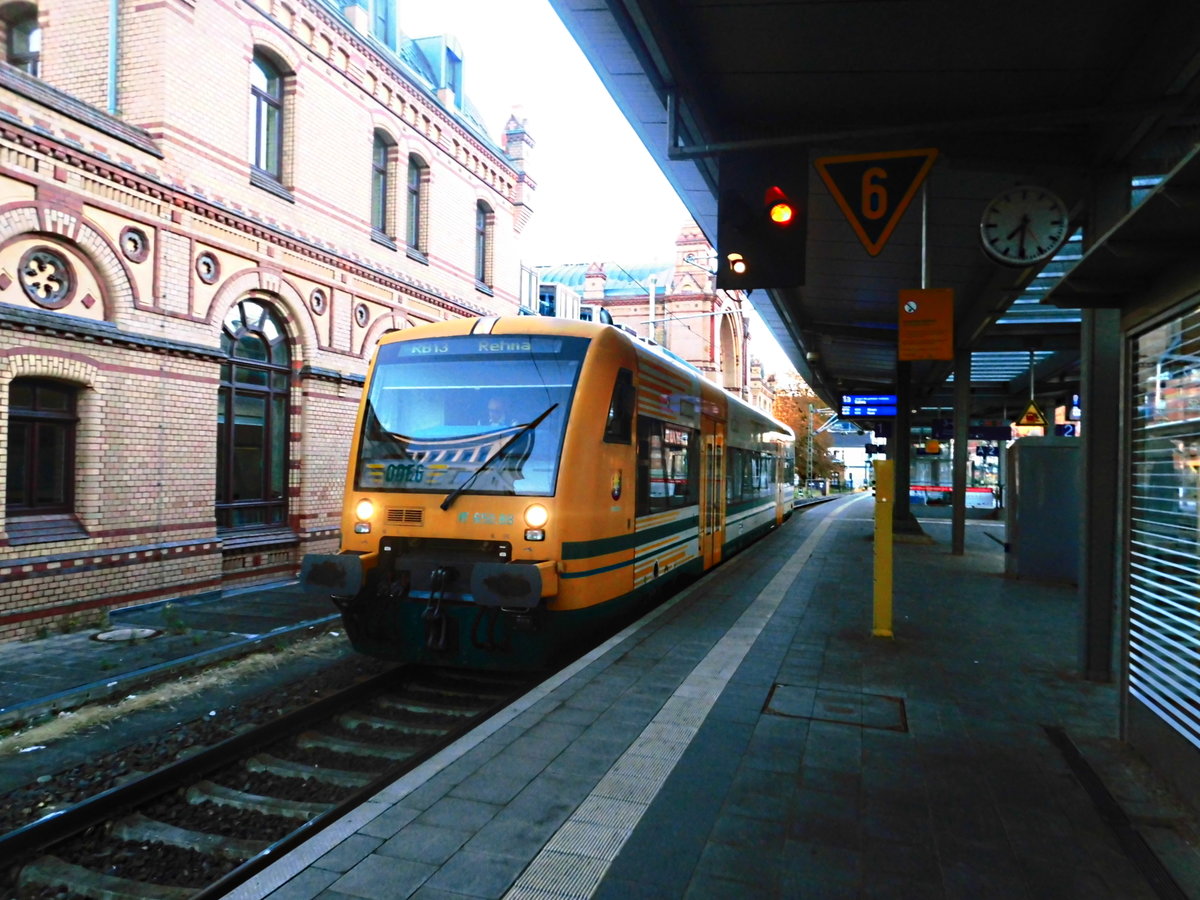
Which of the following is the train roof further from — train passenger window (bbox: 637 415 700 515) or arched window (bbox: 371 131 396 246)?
arched window (bbox: 371 131 396 246)

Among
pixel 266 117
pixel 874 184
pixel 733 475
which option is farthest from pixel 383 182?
pixel 874 184

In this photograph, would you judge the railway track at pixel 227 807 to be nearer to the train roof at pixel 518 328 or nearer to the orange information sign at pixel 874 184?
the train roof at pixel 518 328

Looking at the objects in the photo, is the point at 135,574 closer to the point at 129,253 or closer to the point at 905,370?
the point at 129,253

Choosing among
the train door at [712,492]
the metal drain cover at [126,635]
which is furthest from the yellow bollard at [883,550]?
the metal drain cover at [126,635]

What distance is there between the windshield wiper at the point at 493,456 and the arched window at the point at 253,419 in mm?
6405

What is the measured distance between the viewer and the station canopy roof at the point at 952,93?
5.51 meters

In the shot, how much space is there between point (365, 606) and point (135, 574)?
4.76 metres

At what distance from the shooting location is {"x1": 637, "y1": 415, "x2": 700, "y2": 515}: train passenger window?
821cm

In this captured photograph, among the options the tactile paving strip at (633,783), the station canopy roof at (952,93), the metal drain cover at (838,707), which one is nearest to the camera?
the tactile paving strip at (633,783)

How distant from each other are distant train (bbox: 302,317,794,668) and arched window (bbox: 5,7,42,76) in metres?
7.11

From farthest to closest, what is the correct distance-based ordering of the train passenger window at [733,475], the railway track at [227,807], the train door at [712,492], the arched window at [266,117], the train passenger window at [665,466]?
the train passenger window at [733,475] → the arched window at [266,117] → the train door at [712,492] → the train passenger window at [665,466] → the railway track at [227,807]

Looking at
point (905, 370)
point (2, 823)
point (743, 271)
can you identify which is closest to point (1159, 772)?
point (743, 271)

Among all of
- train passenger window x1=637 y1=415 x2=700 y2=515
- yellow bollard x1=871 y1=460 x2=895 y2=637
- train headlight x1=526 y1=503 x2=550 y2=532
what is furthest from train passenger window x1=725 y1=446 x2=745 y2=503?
train headlight x1=526 y1=503 x2=550 y2=532

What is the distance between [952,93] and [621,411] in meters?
3.95
